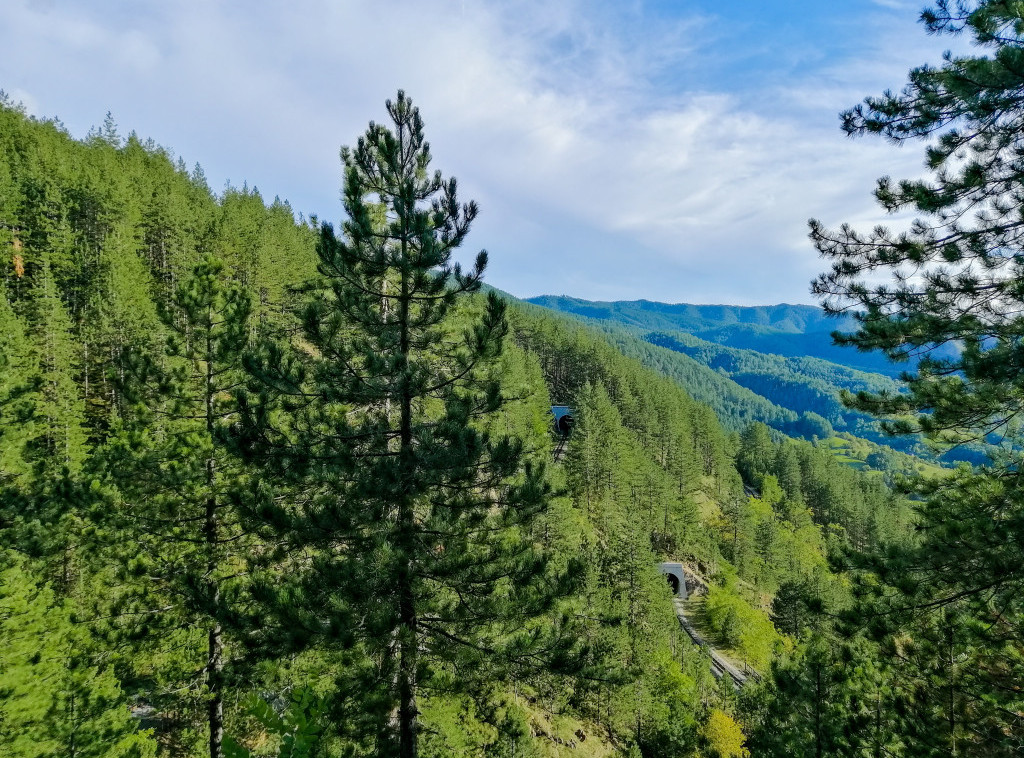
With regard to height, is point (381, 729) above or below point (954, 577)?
below

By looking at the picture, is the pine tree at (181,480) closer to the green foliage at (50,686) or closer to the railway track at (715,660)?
the green foliage at (50,686)

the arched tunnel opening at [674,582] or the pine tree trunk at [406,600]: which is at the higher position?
the pine tree trunk at [406,600]

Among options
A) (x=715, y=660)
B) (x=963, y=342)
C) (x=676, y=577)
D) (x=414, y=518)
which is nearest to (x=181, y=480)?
(x=414, y=518)

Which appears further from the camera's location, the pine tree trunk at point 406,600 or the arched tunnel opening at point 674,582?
the arched tunnel opening at point 674,582

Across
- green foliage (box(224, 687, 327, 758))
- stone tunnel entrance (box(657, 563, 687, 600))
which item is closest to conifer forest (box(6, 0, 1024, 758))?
green foliage (box(224, 687, 327, 758))

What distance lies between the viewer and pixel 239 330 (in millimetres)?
11227

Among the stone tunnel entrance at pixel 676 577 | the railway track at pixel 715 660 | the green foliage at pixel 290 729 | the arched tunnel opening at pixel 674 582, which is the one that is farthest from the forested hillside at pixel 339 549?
the arched tunnel opening at pixel 674 582

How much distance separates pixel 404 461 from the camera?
283 inches

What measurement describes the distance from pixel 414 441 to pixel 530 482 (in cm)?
216

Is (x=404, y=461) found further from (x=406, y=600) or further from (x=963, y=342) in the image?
(x=963, y=342)

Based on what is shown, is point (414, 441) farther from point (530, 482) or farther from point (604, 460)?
point (604, 460)

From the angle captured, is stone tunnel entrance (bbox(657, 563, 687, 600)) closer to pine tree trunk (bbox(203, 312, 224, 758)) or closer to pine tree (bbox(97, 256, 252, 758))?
pine tree trunk (bbox(203, 312, 224, 758))

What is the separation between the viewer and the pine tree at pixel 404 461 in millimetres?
6918

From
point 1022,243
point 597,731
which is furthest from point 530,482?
point 597,731
